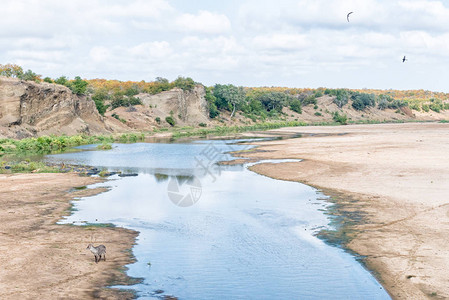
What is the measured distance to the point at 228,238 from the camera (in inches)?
698

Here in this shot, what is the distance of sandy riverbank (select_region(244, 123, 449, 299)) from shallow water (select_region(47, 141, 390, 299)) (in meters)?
0.89

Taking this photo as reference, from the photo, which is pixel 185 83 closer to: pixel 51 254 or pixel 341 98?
pixel 341 98

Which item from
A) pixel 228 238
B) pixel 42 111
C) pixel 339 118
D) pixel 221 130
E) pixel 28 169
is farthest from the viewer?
pixel 339 118

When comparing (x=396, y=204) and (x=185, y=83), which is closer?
(x=396, y=204)

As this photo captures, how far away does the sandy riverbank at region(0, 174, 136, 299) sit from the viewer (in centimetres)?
1229

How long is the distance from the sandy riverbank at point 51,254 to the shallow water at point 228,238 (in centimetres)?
68

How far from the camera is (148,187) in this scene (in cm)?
2902

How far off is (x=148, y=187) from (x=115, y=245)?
12375mm

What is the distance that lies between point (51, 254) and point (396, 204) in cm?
1413

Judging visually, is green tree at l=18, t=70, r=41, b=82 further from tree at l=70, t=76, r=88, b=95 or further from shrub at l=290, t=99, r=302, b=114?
shrub at l=290, t=99, r=302, b=114

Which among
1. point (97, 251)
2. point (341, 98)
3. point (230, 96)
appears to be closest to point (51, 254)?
point (97, 251)

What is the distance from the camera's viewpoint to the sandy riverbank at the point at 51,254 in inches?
484

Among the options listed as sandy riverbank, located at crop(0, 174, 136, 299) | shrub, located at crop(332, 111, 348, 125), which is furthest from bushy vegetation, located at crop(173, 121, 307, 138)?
sandy riverbank, located at crop(0, 174, 136, 299)

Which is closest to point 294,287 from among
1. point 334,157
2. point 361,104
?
point 334,157
